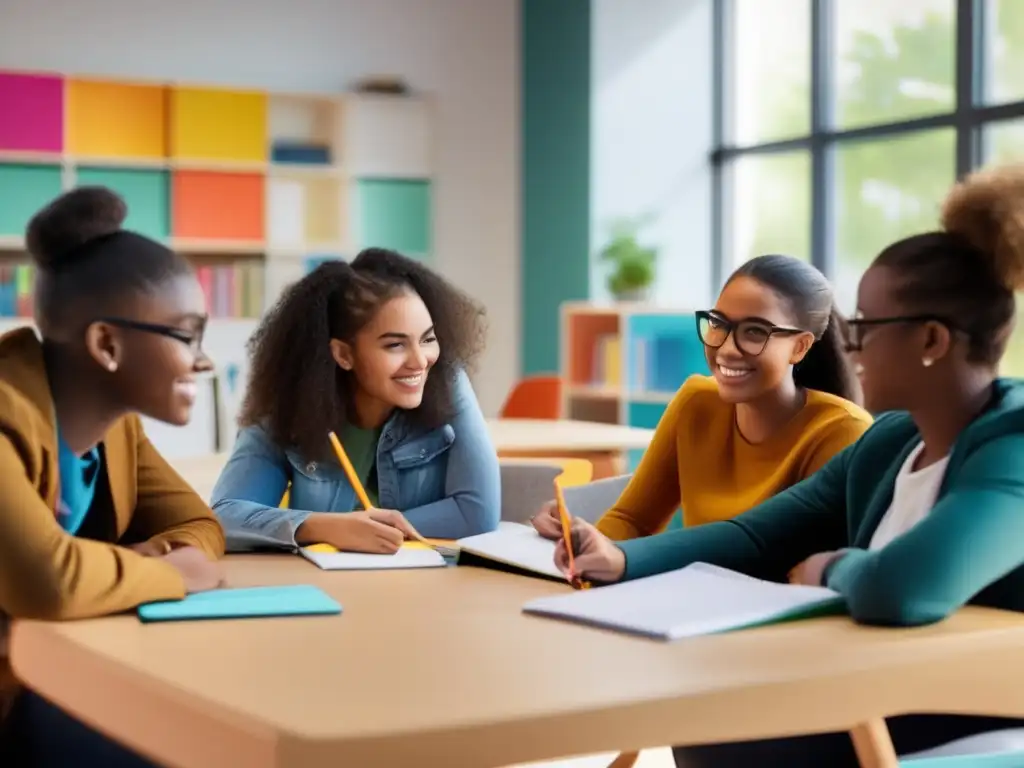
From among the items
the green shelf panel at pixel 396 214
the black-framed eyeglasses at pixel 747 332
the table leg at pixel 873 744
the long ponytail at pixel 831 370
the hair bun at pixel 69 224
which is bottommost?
the table leg at pixel 873 744

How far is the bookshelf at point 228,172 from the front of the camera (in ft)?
23.4

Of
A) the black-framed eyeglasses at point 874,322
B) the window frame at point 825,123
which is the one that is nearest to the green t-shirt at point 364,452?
the black-framed eyeglasses at point 874,322

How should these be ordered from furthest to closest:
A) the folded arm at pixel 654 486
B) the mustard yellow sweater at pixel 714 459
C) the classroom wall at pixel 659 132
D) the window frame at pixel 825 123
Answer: the classroom wall at pixel 659 132 → the window frame at pixel 825 123 → the folded arm at pixel 654 486 → the mustard yellow sweater at pixel 714 459

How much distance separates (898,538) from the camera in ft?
4.99

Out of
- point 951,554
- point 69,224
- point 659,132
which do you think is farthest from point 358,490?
point 659,132

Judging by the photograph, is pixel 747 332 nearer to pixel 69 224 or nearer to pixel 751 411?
pixel 751 411

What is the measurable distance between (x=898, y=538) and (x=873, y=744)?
223mm

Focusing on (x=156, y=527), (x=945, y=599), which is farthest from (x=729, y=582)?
(x=156, y=527)

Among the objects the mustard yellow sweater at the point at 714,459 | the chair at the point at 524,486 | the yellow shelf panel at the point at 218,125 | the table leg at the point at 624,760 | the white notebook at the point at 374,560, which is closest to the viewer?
the white notebook at the point at 374,560

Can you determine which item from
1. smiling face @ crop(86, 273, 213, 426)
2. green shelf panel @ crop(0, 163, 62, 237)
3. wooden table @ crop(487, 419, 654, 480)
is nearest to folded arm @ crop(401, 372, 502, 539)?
smiling face @ crop(86, 273, 213, 426)

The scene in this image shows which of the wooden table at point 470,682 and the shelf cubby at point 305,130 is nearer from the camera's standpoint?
the wooden table at point 470,682

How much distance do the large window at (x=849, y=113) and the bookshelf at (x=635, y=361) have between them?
0.83 metres

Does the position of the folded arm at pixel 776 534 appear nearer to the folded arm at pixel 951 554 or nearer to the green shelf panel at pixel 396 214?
the folded arm at pixel 951 554

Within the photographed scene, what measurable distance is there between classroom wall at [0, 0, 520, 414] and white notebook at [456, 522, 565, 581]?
588cm
